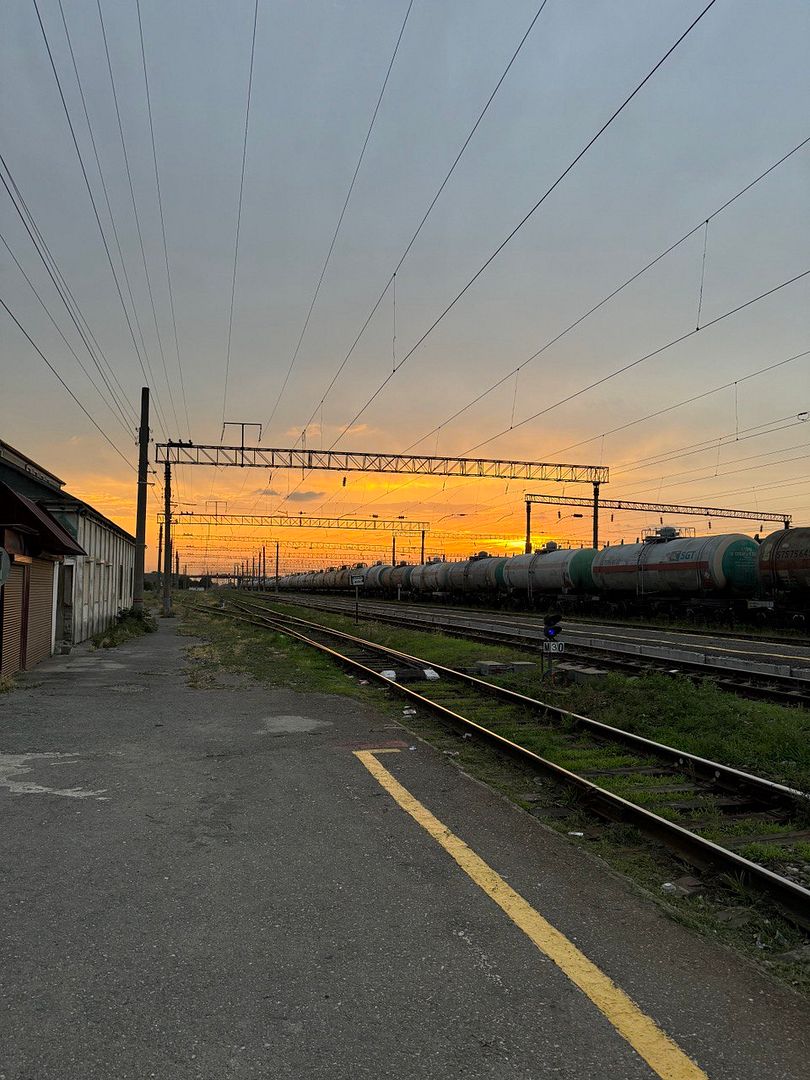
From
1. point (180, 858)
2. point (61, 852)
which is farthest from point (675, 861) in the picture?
point (61, 852)

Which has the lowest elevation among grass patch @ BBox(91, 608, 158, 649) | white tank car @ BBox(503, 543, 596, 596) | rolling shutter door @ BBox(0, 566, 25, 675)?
grass patch @ BBox(91, 608, 158, 649)

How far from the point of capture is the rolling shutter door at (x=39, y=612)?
16.1 m

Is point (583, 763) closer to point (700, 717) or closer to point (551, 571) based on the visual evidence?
point (700, 717)

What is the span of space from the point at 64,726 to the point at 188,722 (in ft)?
5.09

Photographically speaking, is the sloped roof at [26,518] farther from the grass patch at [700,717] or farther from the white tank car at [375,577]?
the white tank car at [375,577]

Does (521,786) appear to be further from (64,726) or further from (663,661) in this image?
(663,661)

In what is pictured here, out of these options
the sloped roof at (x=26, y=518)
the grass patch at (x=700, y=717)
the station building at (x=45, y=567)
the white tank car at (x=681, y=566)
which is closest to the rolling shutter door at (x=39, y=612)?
the station building at (x=45, y=567)

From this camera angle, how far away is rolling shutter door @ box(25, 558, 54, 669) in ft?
52.7

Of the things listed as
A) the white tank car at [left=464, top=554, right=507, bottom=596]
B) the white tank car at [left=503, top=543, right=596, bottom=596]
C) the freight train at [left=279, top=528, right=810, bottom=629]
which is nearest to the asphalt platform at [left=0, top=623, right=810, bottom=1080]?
the freight train at [left=279, top=528, right=810, bottom=629]

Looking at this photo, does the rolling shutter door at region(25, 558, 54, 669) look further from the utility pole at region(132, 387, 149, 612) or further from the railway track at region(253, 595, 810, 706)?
the railway track at region(253, 595, 810, 706)

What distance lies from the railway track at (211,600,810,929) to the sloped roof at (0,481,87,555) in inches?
322

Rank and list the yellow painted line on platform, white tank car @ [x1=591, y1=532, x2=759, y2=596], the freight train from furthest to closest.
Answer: white tank car @ [x1=591, y1=532, x2=759, y2=596], the freight train, the yellow painted line on platform

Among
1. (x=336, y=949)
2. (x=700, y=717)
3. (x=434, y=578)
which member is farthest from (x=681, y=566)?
(x=434, y=578)

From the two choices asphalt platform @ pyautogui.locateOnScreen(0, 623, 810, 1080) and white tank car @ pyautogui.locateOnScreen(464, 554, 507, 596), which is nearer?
asphalt platform @ pyautogui.locateOnScreen(0, 623, 810, 1080)
